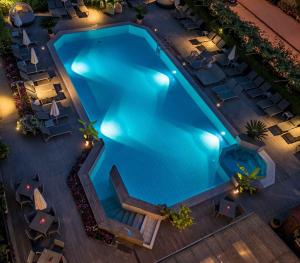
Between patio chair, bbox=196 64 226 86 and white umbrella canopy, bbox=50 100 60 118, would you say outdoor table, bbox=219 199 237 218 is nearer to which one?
patio chair, bbox=196 64 226 86

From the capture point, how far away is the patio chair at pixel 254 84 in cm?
A: 1973

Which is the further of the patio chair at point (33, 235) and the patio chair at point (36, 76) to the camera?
the patio chair at point (36, 76)

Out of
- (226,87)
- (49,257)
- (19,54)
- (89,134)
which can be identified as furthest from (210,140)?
(19,54)

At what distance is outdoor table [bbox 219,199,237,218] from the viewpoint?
13.4 m

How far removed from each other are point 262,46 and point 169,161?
410 inches

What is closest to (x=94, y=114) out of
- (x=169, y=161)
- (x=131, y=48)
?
(x=169, y=161)

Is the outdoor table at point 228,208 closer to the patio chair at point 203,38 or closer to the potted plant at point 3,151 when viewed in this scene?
the potted plant at point 3,151

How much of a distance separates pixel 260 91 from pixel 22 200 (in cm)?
1532

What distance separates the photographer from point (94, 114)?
17922mm

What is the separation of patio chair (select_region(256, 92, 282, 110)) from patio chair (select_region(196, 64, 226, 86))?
9.81 feet

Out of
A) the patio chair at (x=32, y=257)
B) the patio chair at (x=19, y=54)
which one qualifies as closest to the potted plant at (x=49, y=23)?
the patio chair at (x=19, y=54)

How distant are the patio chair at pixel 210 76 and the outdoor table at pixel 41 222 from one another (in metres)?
12.5

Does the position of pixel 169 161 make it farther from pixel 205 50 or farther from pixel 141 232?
pixel 205 50

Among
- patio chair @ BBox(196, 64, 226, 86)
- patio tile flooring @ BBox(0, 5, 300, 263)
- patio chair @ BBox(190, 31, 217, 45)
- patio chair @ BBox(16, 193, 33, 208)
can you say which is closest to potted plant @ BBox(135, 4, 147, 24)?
patio chair @ BBox(190, 31, 217, 45)
